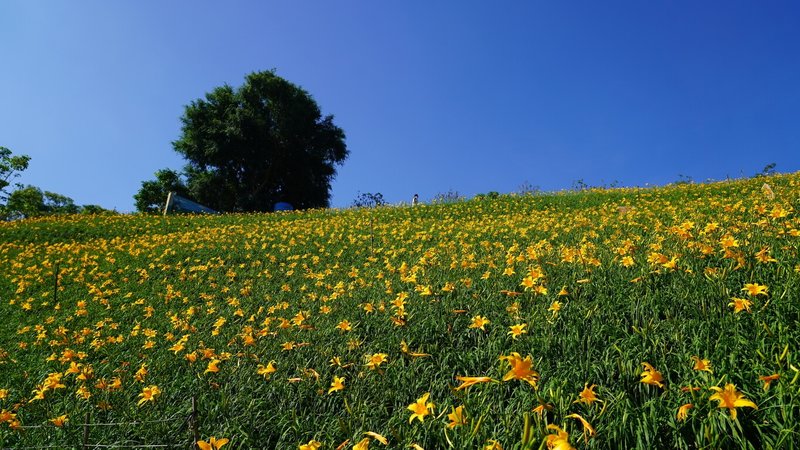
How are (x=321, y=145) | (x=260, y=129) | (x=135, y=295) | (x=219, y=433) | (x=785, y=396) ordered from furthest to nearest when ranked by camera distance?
(x=321, y=145) < (x=260, y=129) < (x=135, y=295) < (x=219, y=433) < (x=785, y=396)

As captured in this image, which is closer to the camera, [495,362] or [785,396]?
[785,396]

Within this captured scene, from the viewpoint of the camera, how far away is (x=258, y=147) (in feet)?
114

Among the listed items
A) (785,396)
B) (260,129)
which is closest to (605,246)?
A: (785,396)

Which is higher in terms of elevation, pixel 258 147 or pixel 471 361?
pixel 258 147

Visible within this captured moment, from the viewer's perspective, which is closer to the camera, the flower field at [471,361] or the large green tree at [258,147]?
the flower field at [471,361]

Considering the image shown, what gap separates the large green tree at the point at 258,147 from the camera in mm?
34219

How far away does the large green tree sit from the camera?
112 feet

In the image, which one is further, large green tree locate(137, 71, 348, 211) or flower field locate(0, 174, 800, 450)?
large green tree locate(137, 71, 348, 211)

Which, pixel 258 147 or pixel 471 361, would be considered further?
pixel 258 147

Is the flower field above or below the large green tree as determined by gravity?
below

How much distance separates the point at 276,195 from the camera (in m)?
36.4

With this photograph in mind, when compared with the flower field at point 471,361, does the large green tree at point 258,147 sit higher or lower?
higher

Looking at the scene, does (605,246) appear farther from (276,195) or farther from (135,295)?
(276,195)

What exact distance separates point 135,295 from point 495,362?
258 inches
